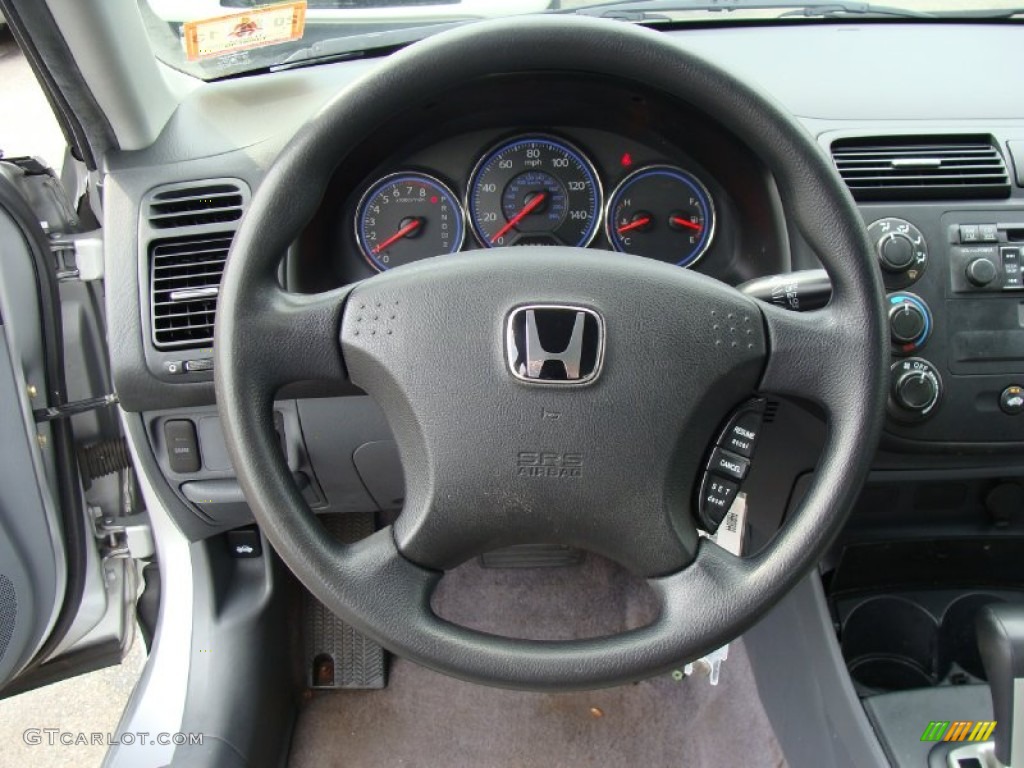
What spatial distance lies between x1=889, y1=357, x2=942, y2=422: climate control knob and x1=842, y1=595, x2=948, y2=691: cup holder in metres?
0.45

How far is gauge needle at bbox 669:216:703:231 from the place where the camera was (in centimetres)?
116

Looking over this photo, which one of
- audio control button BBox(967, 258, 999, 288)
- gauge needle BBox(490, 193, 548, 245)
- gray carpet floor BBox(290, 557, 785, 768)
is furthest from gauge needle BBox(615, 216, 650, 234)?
gray carpet floor BBox(290, 557, 785, 768)

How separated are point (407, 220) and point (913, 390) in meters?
0.70

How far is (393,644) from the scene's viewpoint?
2.70ft

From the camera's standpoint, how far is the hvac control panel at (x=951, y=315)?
3.68ft

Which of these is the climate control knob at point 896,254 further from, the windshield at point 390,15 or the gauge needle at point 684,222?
the windshield at point 390,15

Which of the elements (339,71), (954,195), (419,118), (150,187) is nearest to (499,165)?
(419,118)

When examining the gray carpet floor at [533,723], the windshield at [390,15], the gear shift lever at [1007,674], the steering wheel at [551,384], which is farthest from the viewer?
the gray carpet floor at [533,723]

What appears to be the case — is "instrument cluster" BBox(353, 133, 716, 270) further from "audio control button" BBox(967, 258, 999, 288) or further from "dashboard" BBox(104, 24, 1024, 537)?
"audio control button" BBox(967, 258, 999, 288)

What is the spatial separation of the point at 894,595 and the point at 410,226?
3.29ft

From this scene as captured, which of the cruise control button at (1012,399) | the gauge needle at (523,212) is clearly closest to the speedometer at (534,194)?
the gauge needle at (523,212)

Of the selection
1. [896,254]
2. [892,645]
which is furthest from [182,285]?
[892,645]

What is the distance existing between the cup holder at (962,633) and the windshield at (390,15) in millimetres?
970

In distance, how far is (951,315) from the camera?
1143mm
